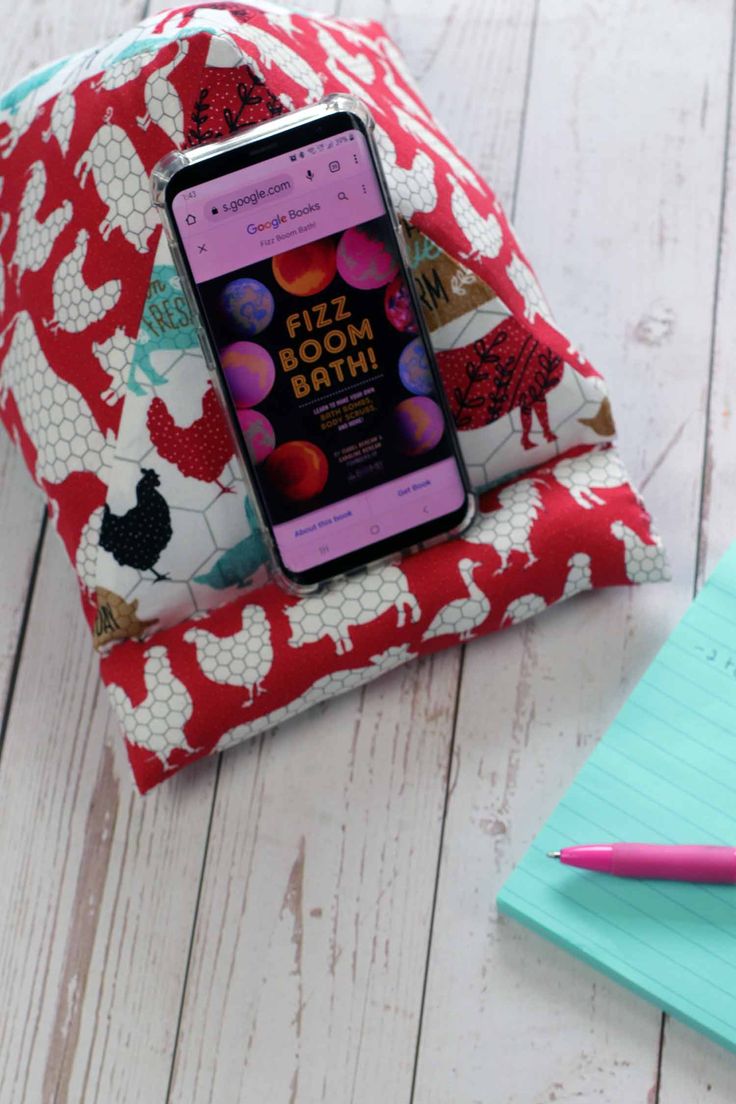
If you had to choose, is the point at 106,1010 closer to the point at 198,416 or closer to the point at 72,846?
the point at 72,846

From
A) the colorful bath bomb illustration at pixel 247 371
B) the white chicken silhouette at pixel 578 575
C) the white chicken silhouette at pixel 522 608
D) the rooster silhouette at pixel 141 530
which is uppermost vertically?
the colorful bath bomb illustration at pixel 247 371

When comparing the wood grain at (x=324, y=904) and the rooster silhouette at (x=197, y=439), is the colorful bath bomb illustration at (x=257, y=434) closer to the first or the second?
the rooster silhouette at (x=197, y=439)

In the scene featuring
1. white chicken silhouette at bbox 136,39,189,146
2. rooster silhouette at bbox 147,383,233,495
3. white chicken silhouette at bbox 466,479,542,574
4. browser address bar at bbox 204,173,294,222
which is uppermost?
white chicken silhouette at bbox 136,39,189,146

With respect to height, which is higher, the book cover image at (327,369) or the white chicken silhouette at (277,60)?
the white chicken silhouette at (277,60)

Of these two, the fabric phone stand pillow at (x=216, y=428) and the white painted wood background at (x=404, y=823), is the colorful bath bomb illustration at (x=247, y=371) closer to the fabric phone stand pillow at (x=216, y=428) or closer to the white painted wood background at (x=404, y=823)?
the fabric phone stand pillow at (x=216, y=428)

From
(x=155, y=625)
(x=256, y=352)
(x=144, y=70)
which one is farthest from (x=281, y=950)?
(x=144, y=70)

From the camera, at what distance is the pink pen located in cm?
47

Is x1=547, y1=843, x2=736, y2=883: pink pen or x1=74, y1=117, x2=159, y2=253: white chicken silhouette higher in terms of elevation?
x1=74, y1=117, x2=159, y2=253: white chicken silhouette

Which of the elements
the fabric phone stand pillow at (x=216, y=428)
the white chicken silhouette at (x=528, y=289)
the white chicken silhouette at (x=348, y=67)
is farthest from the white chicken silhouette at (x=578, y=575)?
the white chicken silhouette at (x=348, y=67)

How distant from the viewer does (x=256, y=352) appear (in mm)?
469

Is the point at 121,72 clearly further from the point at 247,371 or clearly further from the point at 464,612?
the point at 464,612

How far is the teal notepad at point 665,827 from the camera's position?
18.6 inches

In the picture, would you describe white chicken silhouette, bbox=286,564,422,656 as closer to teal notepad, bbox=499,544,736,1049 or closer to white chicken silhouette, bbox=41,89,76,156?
teal notepad, bbox=499,544,736,1049

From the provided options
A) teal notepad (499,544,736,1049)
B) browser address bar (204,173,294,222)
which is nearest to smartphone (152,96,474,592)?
browser address bar (204,173,294,222)
